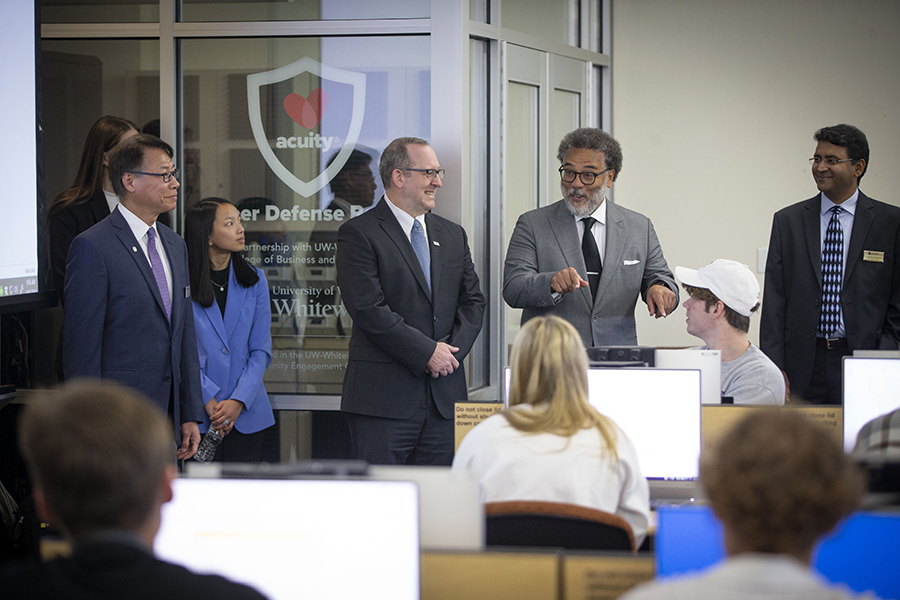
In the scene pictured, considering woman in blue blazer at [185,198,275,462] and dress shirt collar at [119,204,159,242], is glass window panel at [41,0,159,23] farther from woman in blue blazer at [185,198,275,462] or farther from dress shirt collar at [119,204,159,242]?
dress shirt collar at [119,204,159,242]

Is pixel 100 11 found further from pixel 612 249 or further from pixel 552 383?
pixel 552 383

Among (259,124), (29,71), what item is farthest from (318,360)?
(29,71)

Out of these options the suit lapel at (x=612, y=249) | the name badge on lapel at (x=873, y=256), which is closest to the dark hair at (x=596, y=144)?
the suit lapel at (x=612, y=249)

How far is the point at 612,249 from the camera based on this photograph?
3.86 metres

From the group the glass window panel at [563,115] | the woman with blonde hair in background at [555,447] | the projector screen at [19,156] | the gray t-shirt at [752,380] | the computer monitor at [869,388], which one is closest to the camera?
the woman with blonde hair in background at [555,447]

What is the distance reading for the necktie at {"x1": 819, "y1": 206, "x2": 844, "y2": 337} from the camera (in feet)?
12.7

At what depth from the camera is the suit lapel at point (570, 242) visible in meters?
3.82

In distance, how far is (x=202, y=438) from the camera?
3.72 meters

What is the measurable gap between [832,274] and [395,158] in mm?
2154

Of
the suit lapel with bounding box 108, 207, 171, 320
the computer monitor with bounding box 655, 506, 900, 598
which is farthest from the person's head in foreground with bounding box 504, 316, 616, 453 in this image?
the suit lapel with bounding box 108, 207, 171, 320

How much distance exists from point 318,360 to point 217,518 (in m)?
2.94

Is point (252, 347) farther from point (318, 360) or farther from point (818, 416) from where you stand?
point (818, 416)

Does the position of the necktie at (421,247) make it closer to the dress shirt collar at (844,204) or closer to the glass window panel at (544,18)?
the glass window panel at (544,18)

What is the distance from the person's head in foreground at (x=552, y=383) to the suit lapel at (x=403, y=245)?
60.3 inches
